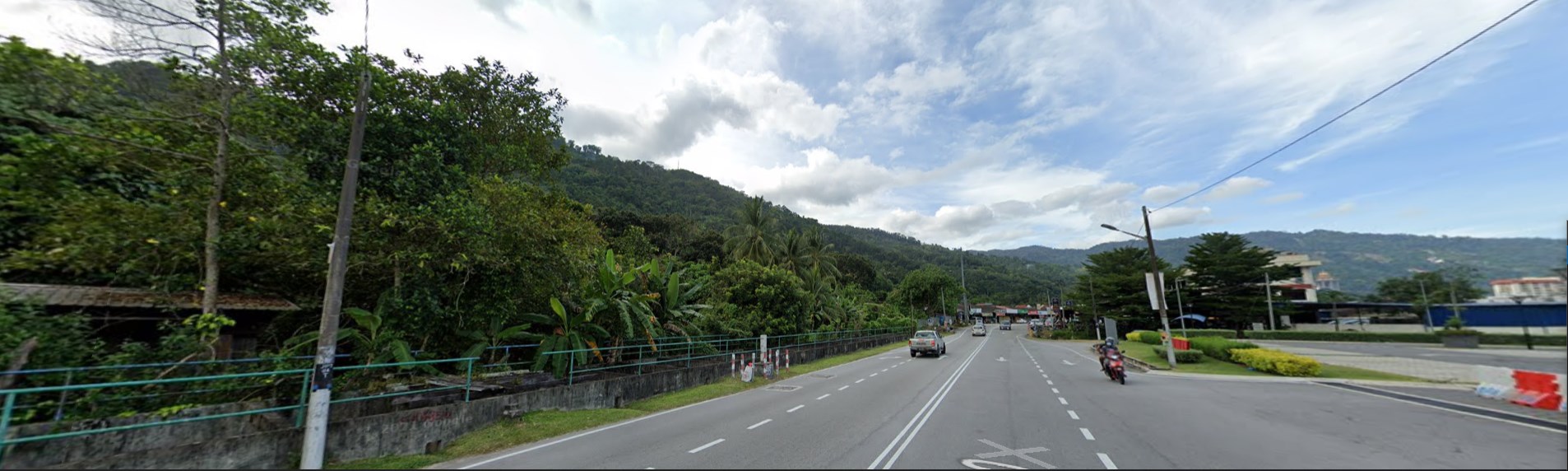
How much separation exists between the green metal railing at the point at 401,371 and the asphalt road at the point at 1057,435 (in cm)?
255

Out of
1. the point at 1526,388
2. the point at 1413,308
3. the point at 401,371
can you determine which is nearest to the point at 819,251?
the point at 1413,308

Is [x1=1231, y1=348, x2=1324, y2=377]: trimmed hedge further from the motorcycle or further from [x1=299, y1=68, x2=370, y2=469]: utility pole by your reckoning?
[x1=299, y1=68, x2=370, y2=469]: utility pole

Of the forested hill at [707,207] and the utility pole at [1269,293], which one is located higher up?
the forested hill at [707,207]

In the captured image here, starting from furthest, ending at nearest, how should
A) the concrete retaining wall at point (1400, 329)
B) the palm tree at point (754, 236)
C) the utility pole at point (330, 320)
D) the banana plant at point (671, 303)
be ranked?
1. the palm tree at point (754, 236)
2. the banana plant at point (671, 303)
3. the concrete retaining wall at point (1400, 329)
4. the utility pole at point (330, 320)

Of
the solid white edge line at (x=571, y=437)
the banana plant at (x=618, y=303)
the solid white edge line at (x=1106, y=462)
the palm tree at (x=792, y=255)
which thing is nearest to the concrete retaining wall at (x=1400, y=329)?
the solid white edge line at (x=1106, y=462)

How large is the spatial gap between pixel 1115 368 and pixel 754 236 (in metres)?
29.4

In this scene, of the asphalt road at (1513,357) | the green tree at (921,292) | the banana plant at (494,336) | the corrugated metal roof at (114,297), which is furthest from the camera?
the green tree at (921,292)

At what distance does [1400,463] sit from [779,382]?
13951 millimetres

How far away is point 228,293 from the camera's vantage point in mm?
10656

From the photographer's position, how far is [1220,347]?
72.0 ft

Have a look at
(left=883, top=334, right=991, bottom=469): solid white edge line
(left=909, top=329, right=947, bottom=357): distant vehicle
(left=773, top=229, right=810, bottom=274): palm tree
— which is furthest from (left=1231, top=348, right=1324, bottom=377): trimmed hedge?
(left=773, top=229, right=810, bottom=274): palm tree

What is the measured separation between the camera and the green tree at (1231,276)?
1852 inches

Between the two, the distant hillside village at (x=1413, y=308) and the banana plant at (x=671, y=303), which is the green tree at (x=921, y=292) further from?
the banana plant at (x=671, y=303)

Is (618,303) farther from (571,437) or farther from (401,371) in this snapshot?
(571,437)
